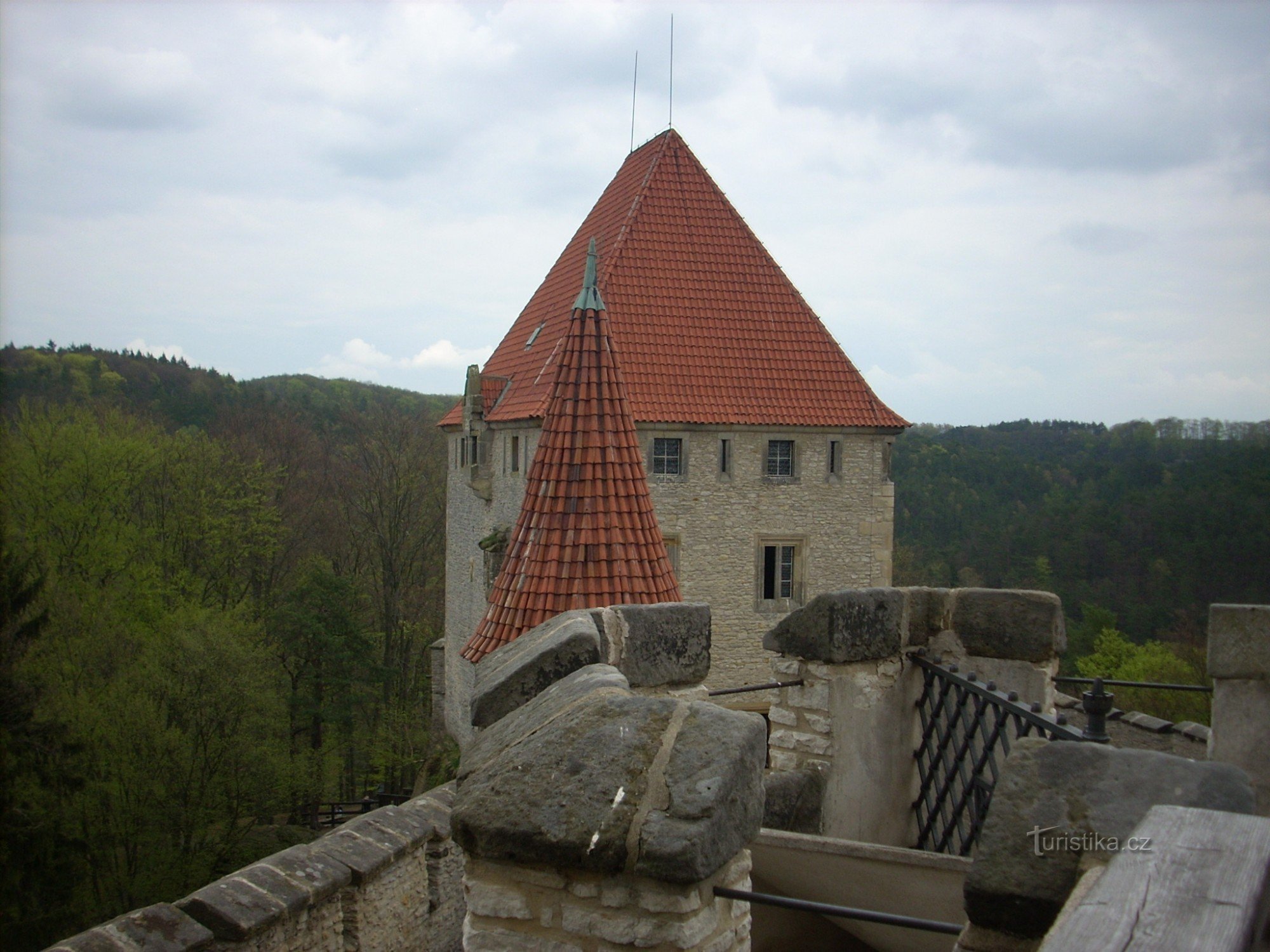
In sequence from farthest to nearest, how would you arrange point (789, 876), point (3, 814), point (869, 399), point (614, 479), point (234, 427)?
point (234, 427) < point (869, 399) < point (3, 814) < point (614, 479) < point (789, 876)

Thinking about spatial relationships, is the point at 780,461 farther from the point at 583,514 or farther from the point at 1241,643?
the point at 1241,643

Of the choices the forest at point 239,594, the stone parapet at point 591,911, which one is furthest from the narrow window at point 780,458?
the stone parapet at point 591,911

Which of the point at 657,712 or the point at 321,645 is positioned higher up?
the point at 657,712

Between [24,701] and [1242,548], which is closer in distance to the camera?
[24,701]

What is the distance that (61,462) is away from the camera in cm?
2353

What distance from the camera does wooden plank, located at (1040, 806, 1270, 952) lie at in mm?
1253

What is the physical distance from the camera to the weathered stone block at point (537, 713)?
262cm

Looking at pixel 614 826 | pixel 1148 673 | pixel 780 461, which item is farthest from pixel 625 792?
pixel 1148 673

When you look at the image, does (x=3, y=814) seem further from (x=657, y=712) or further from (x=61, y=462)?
(x=657, y=712)

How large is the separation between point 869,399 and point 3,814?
1568cm

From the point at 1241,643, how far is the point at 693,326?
13.9 meters

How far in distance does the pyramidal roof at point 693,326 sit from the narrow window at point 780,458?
43 cm

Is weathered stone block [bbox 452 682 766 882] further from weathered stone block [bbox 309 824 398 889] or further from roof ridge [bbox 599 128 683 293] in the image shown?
roof ridge [bbox 599 128 683 293]

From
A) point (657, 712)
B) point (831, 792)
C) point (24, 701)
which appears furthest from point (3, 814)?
point (657, 712)
